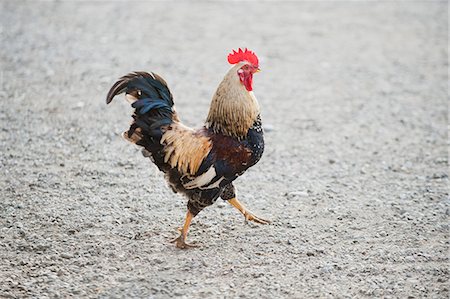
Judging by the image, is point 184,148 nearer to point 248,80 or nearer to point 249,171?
point 248,80

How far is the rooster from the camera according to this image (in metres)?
4.97

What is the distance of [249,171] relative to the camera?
266 inches

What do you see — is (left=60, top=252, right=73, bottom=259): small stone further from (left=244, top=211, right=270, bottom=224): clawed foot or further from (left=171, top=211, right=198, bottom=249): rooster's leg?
(left=244, top=211, right=270, bottom=224): clawed foot

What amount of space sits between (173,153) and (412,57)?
6.46 metres

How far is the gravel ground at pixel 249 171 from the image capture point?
492 centimetres

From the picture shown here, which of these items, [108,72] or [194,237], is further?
[108,72]

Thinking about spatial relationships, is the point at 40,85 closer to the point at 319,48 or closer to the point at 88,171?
the point at 88,171

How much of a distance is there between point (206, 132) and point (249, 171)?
1.75 m

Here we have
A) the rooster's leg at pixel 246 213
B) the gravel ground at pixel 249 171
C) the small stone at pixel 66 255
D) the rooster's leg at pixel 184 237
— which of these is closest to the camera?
the gravel ground at pixel 249 171

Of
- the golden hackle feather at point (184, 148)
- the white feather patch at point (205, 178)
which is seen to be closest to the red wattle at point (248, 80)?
the golden hackle feather at point (184, 148)

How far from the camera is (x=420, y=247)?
17.5 feet

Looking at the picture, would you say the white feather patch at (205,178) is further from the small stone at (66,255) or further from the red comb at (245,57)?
the small stone at (66,255)

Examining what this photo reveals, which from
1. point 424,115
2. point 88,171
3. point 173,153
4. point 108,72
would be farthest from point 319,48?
point 173,153

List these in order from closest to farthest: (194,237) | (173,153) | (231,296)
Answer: (231,296) → (173,153) → (194,237)
